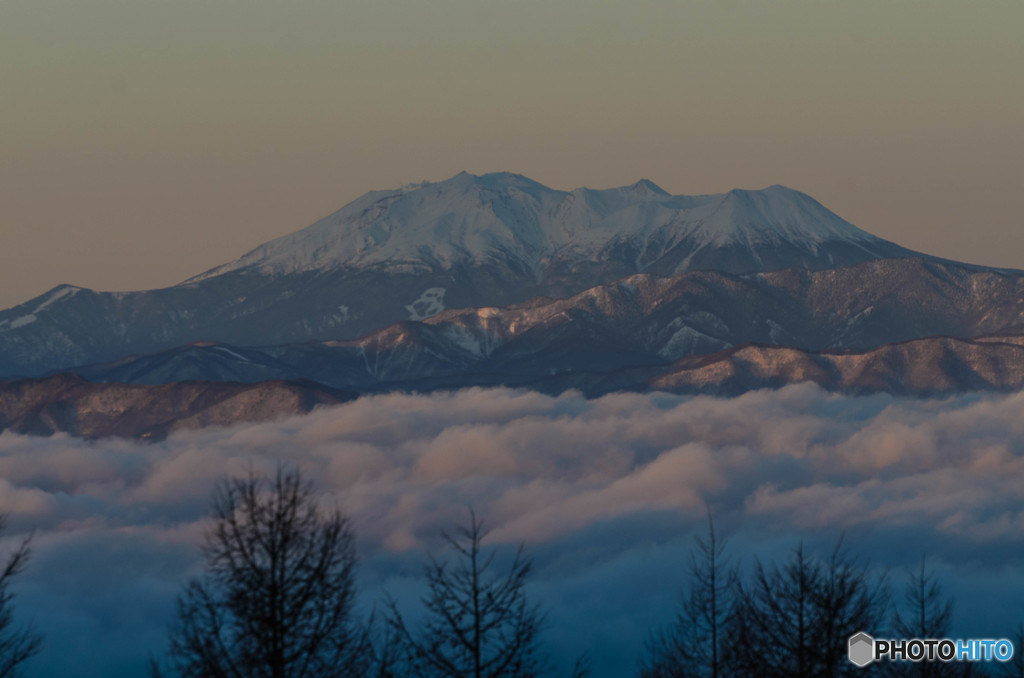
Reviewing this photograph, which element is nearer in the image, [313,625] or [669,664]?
[313,625]

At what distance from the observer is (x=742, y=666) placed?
74.9 metres

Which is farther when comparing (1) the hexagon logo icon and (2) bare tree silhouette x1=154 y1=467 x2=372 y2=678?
(1) the hexagon logo icon

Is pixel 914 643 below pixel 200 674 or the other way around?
the other way around

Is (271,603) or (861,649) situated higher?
(861,649)

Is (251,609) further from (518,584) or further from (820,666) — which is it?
(820,666)

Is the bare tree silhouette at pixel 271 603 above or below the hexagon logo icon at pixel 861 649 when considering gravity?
Answer: below

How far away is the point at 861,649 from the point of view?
75.7 meters

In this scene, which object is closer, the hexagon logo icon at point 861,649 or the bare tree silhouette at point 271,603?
the bare tree silhouette at point 271,603

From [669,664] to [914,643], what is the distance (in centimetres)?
1615

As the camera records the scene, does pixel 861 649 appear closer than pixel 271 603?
No

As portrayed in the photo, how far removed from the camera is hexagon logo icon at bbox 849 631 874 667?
245ft

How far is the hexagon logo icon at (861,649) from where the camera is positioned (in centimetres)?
7469

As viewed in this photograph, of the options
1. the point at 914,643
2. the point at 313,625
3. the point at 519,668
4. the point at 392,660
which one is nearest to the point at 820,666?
the point at 914,643

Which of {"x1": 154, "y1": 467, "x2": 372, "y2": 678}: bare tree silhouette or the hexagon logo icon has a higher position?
the hexagon logo icon
